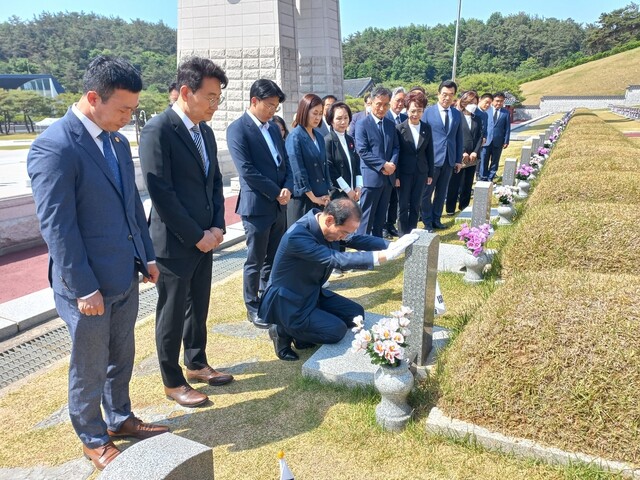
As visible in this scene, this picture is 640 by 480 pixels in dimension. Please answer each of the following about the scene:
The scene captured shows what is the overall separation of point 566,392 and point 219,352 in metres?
2.39

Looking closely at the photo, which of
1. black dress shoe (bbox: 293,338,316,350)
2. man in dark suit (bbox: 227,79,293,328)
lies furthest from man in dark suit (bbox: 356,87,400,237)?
black dress shoe (bbox: 293,338,316,350)

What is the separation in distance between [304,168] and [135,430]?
2653mm

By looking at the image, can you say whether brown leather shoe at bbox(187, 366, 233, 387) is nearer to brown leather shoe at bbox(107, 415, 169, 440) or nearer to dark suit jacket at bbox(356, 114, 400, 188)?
brown leather shoe at bbox(107, 415, 169, 440)

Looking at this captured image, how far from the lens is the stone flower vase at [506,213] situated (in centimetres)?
643

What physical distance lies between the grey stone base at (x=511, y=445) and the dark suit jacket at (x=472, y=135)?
21.4 ft

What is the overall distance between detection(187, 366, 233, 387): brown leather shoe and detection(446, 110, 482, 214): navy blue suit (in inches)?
231

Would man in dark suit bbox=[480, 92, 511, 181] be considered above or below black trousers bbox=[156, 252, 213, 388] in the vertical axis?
above

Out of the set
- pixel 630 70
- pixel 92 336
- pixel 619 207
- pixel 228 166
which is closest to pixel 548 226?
pixel 619 207

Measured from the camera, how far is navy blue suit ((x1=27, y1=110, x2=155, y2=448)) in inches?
80.6

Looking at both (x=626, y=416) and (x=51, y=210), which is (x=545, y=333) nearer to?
(x=626, y=416)

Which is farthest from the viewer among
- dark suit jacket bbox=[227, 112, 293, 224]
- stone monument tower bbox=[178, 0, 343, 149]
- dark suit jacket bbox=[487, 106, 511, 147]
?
stone monument tower bbox=[178, 0, 343, 149]

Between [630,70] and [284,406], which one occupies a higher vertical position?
[630,70]

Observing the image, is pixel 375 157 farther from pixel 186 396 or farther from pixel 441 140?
pixel 186 396

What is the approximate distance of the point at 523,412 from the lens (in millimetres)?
2404
